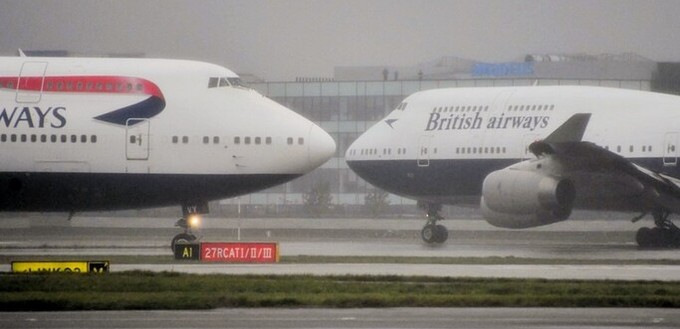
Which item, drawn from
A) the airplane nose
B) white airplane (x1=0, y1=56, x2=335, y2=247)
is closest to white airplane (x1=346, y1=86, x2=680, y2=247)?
the airplane nose

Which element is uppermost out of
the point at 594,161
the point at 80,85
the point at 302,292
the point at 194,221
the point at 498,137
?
the point at 80,85

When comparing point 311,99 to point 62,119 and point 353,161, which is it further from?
point 62,119

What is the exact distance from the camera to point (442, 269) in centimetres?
3119

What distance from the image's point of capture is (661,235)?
4447 cm

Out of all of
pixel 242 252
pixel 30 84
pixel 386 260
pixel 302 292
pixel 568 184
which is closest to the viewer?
pixel 302 292

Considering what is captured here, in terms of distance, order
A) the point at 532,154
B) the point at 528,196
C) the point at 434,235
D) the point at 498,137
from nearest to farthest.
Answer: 1. the point at 528,196
2. the point at 532,154
3. the point at 498,137
4. the point at 434,235

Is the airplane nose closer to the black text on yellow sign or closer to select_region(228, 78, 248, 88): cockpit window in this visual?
select_region(228, 78, 248, 88): cockpit window

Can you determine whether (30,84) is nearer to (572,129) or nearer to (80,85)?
(80,85)

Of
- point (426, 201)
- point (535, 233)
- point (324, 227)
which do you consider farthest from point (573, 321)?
point (324, 227)

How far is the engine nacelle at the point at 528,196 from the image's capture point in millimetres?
41000

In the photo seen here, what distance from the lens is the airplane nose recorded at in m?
39.9

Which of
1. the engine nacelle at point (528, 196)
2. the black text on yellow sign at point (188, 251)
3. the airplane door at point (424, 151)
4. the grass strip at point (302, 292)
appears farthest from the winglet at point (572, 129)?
the grass strip at point (302, 292)

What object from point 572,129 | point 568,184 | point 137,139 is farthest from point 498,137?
point 137,139

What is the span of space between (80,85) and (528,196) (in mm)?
12937
